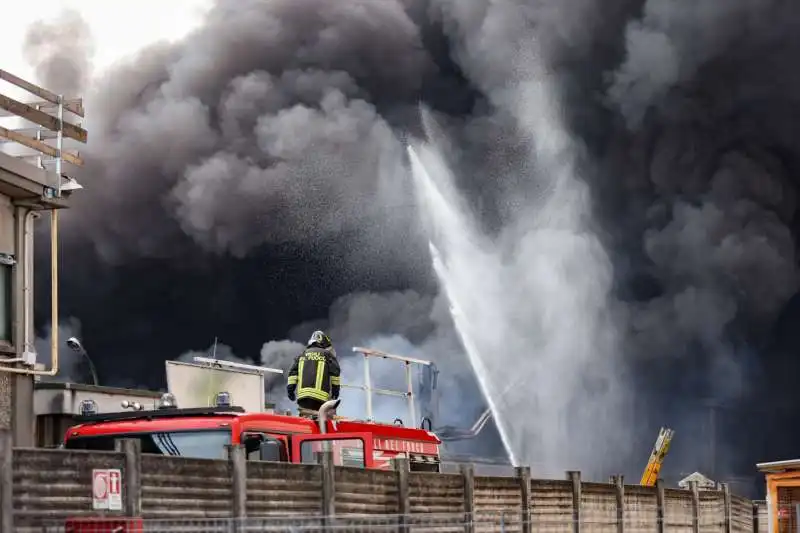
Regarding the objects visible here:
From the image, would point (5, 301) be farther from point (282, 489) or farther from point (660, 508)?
point (660, 508)

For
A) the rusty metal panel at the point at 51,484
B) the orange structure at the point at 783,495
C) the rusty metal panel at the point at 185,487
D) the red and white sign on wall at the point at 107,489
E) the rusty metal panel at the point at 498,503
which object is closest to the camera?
the rusty metal panel at the point at 51,484

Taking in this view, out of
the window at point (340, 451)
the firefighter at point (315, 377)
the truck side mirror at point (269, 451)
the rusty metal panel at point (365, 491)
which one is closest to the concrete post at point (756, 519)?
the firefighter at point (315, 377)

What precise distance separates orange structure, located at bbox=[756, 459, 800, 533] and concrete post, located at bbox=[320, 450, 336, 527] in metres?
9.99

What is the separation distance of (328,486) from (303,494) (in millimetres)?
244

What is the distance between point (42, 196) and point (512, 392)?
48.6 meters

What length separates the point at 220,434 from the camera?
12.4 m

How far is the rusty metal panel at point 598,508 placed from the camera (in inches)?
628

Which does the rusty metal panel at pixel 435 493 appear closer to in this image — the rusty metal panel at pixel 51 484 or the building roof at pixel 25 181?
the rusty metal panel at pixel 51 484

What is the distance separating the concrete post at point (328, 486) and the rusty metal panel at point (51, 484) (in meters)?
2.42

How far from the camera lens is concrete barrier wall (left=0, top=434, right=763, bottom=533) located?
29.0 ft

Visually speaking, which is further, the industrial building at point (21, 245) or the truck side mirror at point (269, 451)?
the industrial building at point (21, 245)

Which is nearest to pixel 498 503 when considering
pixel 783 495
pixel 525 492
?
pixel 525 492

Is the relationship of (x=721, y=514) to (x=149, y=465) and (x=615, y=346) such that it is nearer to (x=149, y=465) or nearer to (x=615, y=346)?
(x=149, y=465)

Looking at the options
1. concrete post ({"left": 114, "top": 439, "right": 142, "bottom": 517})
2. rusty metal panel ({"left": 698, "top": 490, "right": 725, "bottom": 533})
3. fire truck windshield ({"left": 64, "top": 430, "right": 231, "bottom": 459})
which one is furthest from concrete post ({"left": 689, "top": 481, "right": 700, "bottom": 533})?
concrete post ({"left": 114, "top": 439, "right": 142, "bottom": 517})
